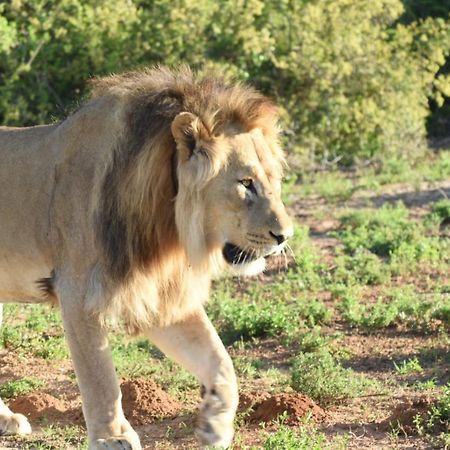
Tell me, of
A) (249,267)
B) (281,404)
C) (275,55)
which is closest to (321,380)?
(281,404)

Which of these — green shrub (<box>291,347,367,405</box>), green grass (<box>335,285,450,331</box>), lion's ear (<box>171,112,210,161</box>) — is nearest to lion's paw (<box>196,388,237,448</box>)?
green shrub (<box>291,347,367,405</box>)

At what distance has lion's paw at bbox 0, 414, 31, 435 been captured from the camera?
503cm

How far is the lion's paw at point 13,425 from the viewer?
198 inches

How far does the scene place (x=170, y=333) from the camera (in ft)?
15.4

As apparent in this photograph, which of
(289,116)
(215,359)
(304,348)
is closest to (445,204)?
(289,116)

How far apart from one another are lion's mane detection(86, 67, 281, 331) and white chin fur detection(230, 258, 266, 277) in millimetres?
111

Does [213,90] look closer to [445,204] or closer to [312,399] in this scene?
[312,399]

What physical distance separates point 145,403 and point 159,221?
109cm

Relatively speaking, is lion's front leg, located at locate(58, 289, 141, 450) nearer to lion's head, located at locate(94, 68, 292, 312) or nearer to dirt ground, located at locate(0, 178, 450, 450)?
lion's head, located at locate(94, 68, 292, 312)

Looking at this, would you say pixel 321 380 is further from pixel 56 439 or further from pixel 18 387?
pixel 18 387

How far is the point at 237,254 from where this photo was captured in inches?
167

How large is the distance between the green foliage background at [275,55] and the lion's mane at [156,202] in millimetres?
6389

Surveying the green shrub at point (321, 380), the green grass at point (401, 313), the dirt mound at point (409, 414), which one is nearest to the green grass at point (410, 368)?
the green shrub at point (321, 380)

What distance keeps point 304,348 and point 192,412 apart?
1211 millimetres
